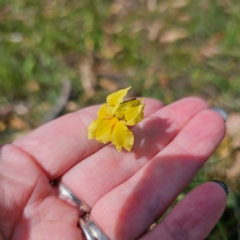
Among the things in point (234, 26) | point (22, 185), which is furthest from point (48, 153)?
point (234, 26)

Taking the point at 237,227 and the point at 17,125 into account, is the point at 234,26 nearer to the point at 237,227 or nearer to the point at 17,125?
the point at 237,227

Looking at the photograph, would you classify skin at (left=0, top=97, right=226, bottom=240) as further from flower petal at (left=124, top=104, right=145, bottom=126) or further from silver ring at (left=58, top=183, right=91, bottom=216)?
flower petal at (left=124, top=104, right=145, bottom=126)

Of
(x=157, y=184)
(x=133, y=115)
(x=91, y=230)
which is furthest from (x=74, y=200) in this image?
(x=133, y=115)

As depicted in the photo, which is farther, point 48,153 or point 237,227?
point 237,227

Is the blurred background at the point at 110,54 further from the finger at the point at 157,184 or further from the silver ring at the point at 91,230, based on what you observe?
the silver ring at the point at 91,230

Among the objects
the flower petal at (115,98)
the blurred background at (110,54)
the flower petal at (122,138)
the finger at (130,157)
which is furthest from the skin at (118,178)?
the blurred background at (110,54)

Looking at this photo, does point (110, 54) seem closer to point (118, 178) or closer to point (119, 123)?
point (119, 123)

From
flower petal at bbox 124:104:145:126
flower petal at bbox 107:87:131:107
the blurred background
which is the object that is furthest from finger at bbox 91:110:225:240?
the blurred background
